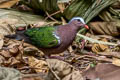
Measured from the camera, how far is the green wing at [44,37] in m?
4.65

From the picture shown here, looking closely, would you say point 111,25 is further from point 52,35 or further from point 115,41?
point 52,35

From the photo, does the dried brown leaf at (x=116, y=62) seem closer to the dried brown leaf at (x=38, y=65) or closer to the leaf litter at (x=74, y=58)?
the leaf litter at (x=74, y=58)

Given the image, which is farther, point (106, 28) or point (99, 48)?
point (106, 28)

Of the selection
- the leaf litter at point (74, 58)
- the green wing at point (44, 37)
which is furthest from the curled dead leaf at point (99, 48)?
the green wing at point (44, 37)

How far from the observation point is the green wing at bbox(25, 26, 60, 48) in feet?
15.3

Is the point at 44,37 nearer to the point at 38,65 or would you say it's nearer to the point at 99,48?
the point at 38,65

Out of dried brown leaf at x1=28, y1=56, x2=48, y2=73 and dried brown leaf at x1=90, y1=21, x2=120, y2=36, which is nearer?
dried brown leaf at x1=28, y1=56, x2=48, y2=73

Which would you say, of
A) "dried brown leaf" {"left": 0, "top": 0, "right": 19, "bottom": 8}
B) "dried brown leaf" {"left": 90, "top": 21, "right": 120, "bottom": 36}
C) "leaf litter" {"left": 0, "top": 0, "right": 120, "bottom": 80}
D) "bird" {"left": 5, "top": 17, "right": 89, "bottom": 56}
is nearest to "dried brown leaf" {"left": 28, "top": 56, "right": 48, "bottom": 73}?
"leaf litter" {"left": 0, "top": 0, "right": 120, "bottom": 80}

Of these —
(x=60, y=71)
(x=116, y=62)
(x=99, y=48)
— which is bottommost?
(x=99, y=48)

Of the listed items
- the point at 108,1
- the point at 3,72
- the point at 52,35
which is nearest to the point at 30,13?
the point at 108,1

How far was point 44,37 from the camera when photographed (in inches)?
185

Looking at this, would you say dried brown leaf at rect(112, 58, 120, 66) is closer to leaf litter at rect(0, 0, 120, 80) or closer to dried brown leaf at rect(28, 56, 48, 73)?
leaf litter at rect(0, 0, 120, 80)

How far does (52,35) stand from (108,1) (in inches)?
71.5

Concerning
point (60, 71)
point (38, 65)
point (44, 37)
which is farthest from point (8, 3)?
point (60, 71)
